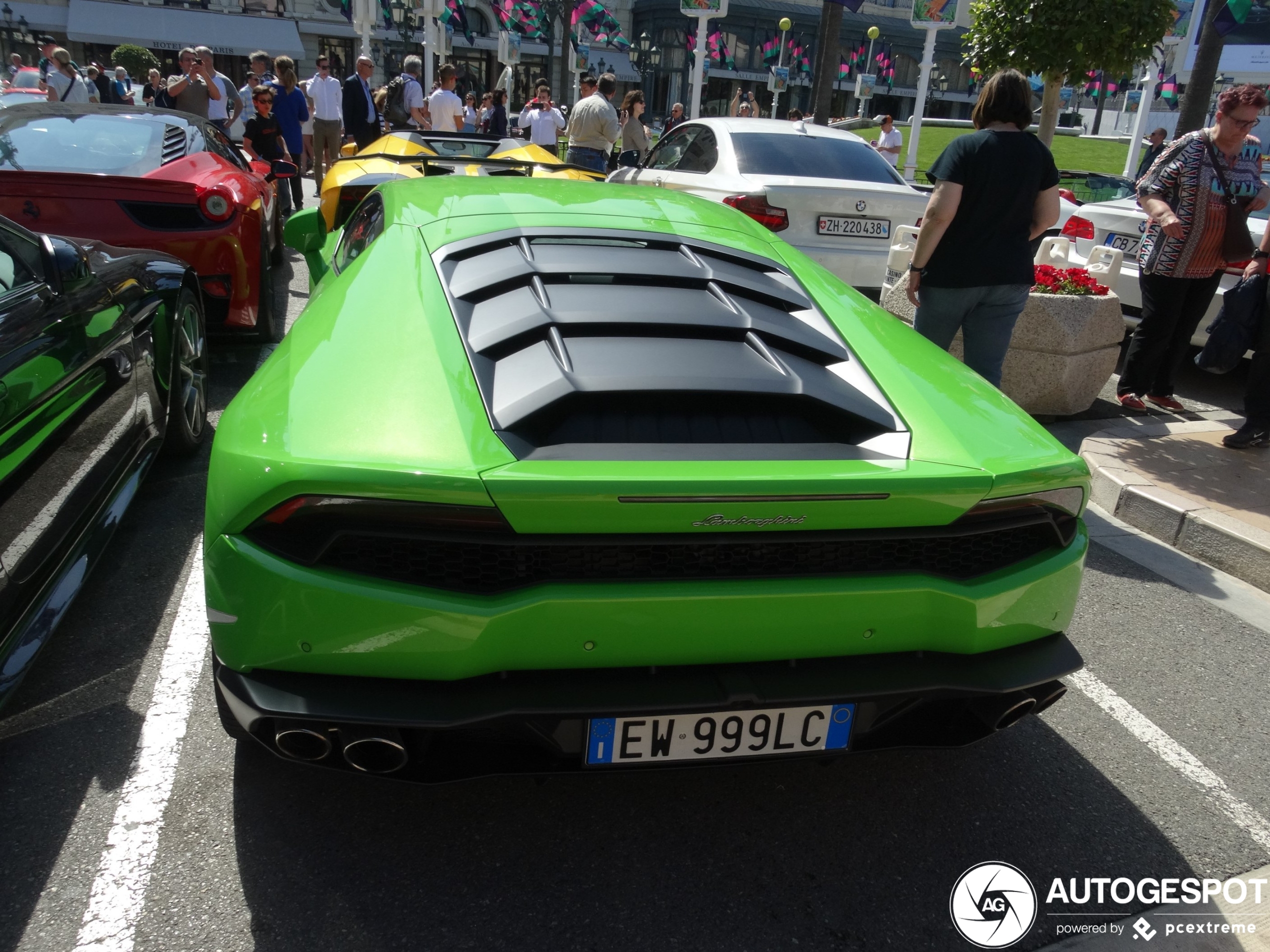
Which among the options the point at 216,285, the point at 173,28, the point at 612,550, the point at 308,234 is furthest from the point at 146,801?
the point at 173,28

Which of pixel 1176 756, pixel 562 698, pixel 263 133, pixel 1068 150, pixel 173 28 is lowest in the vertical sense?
pixel 1176 756

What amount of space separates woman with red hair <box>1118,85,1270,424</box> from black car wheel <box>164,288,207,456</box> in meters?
5.10

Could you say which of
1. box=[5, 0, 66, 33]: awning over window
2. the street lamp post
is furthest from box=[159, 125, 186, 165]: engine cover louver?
box=[5, 0, 66, 33]: awning over window

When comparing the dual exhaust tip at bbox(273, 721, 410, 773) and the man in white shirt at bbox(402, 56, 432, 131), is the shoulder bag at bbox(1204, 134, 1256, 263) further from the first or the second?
the man in white shirt at bbox(402, 56, 432, 131)

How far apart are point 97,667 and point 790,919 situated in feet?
6.98

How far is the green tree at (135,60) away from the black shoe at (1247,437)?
95.0 feet

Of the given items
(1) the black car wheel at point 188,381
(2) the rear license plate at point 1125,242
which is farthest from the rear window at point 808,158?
(1) the black car wheel at point 188,381

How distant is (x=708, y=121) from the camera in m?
8.08

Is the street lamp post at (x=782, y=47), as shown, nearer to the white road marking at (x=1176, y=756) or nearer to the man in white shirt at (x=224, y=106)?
the man in white shirt at (x=224, y=106)

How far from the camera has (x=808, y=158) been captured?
24.5ft

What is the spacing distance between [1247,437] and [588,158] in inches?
315

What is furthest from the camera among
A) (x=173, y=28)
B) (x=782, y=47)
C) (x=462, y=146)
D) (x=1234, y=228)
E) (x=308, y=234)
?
(x=782, y=47)

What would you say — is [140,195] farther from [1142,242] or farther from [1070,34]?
[1070,34]

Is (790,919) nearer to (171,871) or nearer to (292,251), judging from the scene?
(171,871)
